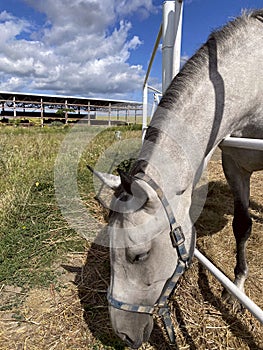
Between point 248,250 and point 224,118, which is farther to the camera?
point 248,250

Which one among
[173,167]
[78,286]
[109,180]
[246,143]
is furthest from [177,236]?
[78,286]

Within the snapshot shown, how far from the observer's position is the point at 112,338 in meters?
1.70

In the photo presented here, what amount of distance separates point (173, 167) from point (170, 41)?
105cm

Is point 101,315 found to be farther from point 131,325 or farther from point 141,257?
point 141,257

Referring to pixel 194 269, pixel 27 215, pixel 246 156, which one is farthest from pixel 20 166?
pixel 246 156

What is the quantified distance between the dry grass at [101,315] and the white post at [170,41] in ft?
4.98

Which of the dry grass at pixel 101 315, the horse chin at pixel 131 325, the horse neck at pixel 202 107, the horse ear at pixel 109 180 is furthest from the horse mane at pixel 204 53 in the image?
the dry grass at pixel 101 315

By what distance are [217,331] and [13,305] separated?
53.3 inches

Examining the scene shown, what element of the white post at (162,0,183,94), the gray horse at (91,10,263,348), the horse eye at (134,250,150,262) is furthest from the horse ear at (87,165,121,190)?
the white post at (162,0,183,94)

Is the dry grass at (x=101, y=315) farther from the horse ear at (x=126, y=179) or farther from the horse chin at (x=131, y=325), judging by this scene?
the horse ear at (x=126, y=179)

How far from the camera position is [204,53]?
1.42 meters

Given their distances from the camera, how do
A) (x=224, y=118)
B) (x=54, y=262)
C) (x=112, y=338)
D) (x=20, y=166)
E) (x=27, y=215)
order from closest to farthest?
(x=224, y=118), (x=112, y=338), (x=54, y=262), (x=27, y=215), (x=20, y=166)

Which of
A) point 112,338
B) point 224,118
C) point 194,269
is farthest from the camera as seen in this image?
point 194,269

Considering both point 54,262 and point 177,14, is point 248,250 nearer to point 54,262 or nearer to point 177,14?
point 54,262
